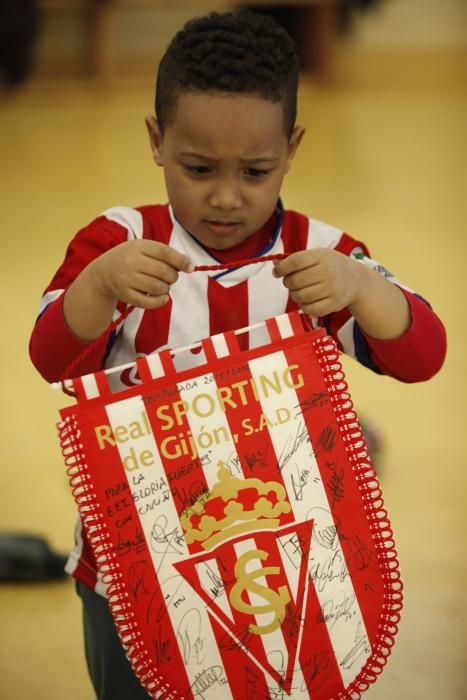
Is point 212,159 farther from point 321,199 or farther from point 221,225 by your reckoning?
point 321,199

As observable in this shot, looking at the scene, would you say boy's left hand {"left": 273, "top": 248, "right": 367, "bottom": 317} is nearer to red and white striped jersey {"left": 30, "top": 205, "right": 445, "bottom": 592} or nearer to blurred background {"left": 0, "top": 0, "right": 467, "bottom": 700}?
red and white striped jersey {"left": 30, "top": 205, "right": 445, "bottom": 592}

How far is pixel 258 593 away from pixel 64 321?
333 mm

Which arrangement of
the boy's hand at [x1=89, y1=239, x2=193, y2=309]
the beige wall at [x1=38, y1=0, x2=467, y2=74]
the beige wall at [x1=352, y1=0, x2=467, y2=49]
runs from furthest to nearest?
the beige wall at [x1=352, y1=0, x2=467, y2=49] < the beige wall at [x1=38, y1=0, x2=467, y2=74] < the boy's hand at [x1=89, y1=239, x2=193, y2=309]

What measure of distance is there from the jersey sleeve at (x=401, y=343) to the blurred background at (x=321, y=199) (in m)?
0.62

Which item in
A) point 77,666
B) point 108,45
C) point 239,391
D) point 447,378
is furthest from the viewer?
point 108,45

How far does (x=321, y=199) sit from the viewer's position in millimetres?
3434

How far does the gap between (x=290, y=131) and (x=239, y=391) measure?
0.30 m

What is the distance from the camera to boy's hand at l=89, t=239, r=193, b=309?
0.94 metres

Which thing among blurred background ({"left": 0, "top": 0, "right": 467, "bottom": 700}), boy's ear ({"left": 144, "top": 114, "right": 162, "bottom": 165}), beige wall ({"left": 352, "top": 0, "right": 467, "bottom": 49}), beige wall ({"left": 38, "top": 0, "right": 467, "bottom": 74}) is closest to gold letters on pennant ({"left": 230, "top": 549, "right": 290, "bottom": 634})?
boy's ear ({"left": 144, "top": 114, "right": 162, "bottom": 165})

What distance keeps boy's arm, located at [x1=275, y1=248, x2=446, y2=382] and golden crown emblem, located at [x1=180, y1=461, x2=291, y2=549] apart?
0.59 ft

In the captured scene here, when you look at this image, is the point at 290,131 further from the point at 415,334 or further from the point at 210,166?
the point at 415,334

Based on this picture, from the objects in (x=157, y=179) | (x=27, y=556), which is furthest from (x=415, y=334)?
(x=157, y=179)

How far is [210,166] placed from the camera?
3.30 feet

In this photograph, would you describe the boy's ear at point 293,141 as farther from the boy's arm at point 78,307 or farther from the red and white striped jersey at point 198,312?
the boy's arm at point 78,307
